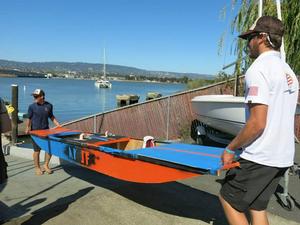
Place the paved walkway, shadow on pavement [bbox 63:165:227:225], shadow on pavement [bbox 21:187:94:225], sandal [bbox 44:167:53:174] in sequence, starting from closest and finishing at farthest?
shadow on pavement [bbox 21:187:94:225] < the paved walkway < shadow on pavement [bbox 63:165:227:225] < sandal [bbox 44:167:53:174]

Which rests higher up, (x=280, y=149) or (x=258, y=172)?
(x=280, y=149)

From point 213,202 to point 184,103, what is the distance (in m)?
6.81

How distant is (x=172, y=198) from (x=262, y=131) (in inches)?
120

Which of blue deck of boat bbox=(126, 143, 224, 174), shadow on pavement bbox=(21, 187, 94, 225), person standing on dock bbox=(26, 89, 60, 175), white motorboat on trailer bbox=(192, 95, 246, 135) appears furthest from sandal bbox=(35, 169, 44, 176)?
white motorboat on trailer bbox=(192, 95, 246, 135)

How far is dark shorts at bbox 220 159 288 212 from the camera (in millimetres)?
2812

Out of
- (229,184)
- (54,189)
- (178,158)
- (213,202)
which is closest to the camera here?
(229,184)

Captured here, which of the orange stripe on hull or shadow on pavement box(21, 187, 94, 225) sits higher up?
the orange stripe on hull

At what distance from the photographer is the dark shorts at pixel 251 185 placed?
9.23 ft

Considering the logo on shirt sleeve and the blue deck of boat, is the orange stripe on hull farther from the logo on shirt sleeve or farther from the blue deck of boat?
the logo on shirt sleeve

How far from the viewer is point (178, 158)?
13.5 ft

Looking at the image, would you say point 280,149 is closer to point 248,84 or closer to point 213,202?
point 248,84

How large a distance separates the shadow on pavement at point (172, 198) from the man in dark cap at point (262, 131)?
1.76 m

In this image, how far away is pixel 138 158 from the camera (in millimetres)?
4484

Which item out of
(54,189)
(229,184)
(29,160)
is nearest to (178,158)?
(229,184)
